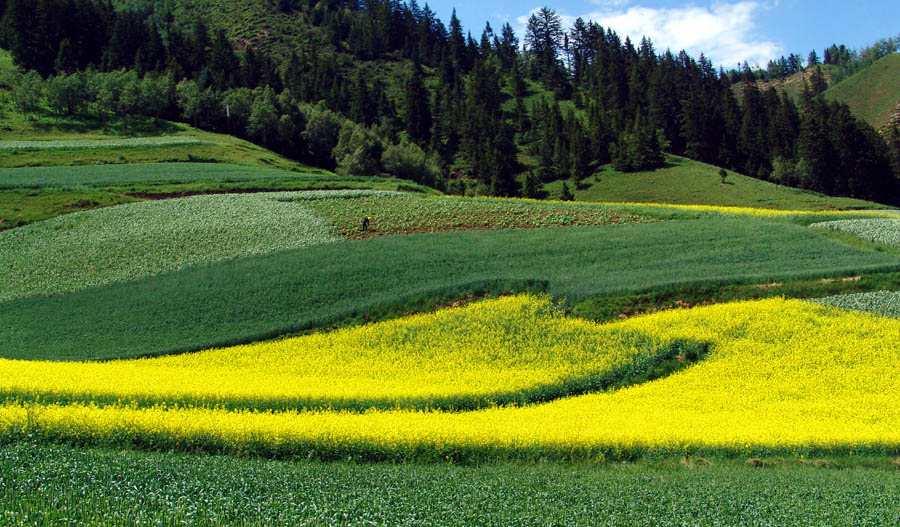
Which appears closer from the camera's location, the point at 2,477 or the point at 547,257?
the point at 2,477

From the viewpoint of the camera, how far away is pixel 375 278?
31.7m

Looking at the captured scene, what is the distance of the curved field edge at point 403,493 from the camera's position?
10375 mm

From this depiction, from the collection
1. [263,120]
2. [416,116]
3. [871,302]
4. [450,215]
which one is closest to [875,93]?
[416,116]

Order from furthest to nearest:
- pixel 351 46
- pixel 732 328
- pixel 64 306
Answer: pixel 351 46 → pixel 64 306 → pixel 732 328

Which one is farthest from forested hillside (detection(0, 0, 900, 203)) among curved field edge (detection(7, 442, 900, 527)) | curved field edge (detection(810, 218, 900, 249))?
curved field edge (detection(7, 442, 900, 527))

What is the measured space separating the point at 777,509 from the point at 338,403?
11.3m

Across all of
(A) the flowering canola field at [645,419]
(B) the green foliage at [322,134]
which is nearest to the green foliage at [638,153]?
(B) the green foliage at [322,134]

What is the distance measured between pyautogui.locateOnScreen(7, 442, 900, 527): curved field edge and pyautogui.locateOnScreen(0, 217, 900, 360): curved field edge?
13901 mm

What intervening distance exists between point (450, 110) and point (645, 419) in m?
125

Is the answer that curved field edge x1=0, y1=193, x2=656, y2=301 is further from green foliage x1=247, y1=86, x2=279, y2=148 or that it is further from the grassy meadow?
green foliage x1=247, y1=86, x2=279, y2=148

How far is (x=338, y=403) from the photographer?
18.4 m

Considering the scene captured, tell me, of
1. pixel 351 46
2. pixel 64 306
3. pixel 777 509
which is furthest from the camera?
pixel 351 46

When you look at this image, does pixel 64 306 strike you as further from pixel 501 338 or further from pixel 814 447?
pixel 814 447

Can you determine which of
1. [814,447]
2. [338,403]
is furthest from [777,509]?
[338,403]
